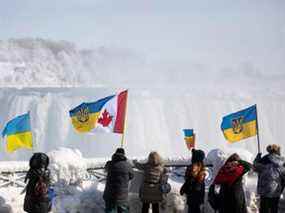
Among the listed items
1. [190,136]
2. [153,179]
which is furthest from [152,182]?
[190,136]

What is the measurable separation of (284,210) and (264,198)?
1.02 m

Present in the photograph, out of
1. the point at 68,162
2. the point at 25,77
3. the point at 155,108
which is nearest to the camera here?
the point at 68,162

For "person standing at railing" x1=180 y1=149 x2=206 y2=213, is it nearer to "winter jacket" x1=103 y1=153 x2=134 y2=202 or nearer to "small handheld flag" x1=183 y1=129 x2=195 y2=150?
"winter jacket" x1=103 y1=153 x2=134 y2=202

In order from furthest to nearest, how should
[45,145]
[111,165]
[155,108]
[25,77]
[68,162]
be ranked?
[25,77] < [155,108] < [45,145] < [68,162] < [111,165]

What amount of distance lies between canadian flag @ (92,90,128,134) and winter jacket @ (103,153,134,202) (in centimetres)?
166

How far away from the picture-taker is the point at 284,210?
24.0ft

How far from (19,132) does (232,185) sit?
311 cm

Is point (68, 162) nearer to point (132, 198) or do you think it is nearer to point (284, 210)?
point (132, 198)

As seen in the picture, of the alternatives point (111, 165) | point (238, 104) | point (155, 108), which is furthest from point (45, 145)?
point (111, 165)

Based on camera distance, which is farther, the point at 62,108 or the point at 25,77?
the point at 25,77

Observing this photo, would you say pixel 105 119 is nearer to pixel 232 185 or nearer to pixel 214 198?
pixel 214 198

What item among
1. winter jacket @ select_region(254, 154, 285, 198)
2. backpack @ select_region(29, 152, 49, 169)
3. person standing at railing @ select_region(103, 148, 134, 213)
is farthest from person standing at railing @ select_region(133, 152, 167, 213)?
backpack @ select_region(29, 152, 49, 169)

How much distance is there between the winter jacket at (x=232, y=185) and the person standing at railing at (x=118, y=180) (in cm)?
106

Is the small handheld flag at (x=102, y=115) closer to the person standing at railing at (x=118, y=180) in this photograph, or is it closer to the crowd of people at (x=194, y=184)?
the crowd of people at (x=194, y=184)
